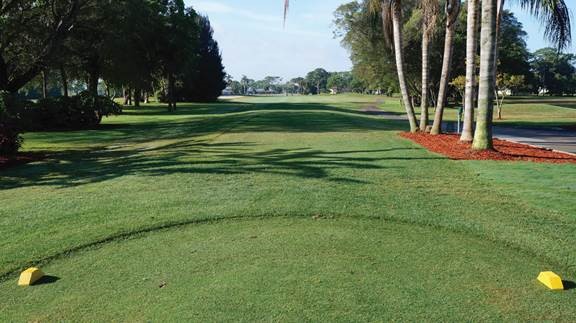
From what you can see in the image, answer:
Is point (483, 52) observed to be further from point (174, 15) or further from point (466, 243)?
point (174, 15)

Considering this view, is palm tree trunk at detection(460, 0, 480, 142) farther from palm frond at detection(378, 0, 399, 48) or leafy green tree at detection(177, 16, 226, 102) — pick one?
leafy green tree at detection(177, 16, 226, 102)

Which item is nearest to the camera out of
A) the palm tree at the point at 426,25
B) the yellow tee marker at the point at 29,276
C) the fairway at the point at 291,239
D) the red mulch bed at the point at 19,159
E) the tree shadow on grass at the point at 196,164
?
the fairway at the point at 291,239

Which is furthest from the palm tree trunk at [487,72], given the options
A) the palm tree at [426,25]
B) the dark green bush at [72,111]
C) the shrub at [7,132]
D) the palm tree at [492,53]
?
the dark green bush at [72,111]

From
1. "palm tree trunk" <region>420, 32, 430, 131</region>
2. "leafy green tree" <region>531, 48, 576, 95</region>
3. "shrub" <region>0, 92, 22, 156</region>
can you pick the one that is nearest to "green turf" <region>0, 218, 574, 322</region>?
"shrub" <region>0, 92, 22, 156</region>

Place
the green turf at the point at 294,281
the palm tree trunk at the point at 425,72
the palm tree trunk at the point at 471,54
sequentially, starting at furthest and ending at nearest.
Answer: the palm tree trunk at the point at 425,72, the palm tree trunk at the point at 471,54, the green turf at the point at 294,281

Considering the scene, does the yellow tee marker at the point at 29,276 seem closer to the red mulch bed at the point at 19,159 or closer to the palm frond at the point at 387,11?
the red mulch bed at the point at 19,159

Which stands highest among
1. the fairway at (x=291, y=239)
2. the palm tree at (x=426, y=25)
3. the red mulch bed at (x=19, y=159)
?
the palm tree at (x=426, y=25)

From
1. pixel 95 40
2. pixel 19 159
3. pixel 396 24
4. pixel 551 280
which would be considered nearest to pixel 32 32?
pixel 95 40

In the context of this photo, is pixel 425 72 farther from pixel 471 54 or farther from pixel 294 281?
pixel 294 281

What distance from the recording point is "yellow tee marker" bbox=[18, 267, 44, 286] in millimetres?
4621

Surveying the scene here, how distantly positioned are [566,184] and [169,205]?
700 centimetres

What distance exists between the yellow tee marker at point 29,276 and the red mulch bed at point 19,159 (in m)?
8.67

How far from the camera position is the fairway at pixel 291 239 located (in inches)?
160

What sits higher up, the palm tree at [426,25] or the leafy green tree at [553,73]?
the leafy green tree at [553,73]
